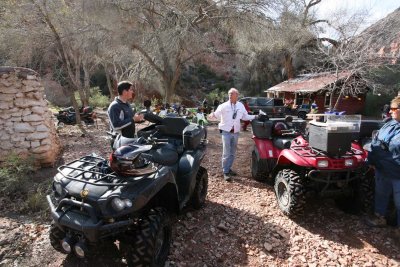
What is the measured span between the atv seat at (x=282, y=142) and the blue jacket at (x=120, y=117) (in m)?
2.43

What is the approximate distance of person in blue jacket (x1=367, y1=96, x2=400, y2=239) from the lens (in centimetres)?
362

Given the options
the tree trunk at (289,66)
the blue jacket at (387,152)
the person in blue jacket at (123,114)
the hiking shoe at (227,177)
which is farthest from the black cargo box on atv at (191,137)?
the tree trunk at (289,66)

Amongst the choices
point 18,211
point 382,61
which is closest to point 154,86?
point 382,61

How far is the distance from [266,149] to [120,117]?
254cm

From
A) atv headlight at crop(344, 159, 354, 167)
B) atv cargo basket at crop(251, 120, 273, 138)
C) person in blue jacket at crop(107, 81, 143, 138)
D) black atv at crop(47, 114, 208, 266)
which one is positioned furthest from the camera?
atv cargo basket at crop(251, 120, 273, 138)

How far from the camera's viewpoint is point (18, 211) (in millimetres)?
4199

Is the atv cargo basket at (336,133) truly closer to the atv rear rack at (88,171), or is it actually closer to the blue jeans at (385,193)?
the blue jeans at (385,193)

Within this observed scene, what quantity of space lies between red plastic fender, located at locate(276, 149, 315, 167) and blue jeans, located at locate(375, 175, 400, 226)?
900 mm

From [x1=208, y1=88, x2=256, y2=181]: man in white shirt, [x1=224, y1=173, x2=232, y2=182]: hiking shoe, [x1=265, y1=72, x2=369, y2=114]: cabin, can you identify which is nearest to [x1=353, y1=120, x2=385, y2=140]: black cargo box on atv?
[x1=208, y1=88, x2=256, y2=181]: man in white shirt

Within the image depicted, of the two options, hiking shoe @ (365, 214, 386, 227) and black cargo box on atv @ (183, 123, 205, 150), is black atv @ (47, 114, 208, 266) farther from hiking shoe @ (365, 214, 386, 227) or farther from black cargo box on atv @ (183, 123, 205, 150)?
hiking shoe @ (365, 214, 386, 227)

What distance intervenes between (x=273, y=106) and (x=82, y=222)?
14746mm

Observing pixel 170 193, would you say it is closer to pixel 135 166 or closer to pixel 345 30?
pixel 135 166

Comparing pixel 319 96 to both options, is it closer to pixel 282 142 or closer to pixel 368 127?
pixel 368 127

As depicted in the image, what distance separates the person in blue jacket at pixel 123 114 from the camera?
393cm
